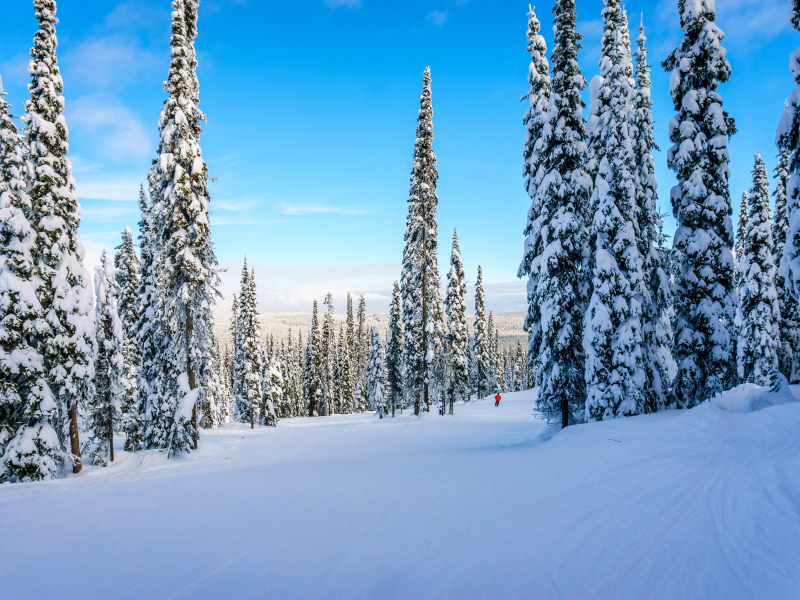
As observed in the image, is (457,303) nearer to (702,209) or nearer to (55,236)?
(702,209)

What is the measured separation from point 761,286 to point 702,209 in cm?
1462

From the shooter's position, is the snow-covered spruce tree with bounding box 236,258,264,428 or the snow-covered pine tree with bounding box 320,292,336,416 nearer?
the snow-covered spruce tree with bounding box 236,258,264,428

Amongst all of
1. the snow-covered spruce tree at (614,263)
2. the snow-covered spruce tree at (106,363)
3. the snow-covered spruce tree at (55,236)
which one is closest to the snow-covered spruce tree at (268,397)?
the snow-covered spruce tree at (106,363)

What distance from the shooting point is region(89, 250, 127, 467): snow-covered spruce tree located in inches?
795

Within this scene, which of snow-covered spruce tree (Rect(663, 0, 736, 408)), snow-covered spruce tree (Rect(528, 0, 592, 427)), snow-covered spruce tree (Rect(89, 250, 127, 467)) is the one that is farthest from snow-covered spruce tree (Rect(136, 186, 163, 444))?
snow-covered spruce tree (Rect(663, 0, 736, 408))

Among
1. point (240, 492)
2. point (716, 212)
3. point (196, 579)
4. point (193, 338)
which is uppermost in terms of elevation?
point (716, 212)

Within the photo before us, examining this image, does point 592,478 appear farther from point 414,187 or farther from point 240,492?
point 414,187

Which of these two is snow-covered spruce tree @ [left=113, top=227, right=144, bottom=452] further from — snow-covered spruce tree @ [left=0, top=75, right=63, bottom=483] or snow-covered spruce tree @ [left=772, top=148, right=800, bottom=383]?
snow-covered spruce tree @ [left=772, top=148, right=800, bottom=383]

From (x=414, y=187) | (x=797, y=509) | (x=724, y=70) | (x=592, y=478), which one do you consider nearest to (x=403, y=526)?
(x=592, y=478)

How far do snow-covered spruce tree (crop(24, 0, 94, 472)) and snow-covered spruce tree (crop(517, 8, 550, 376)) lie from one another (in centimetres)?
1907

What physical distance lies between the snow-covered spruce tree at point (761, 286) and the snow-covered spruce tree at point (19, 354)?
37.6 meters

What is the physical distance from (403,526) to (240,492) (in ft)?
18.1

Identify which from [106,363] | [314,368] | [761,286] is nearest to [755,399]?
[761,286]

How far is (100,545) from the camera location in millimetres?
7480
